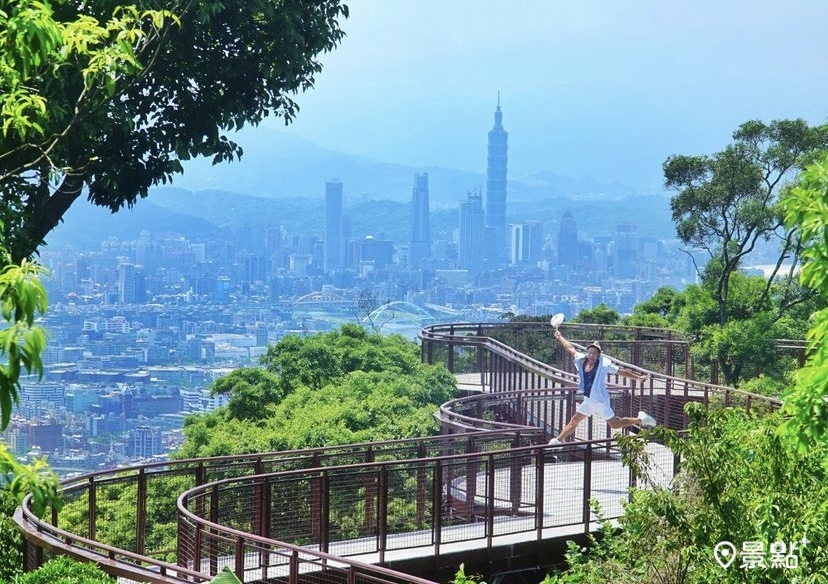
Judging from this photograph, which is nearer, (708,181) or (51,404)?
(708,181)

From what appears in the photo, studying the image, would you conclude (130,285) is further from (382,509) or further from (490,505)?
(382,509)

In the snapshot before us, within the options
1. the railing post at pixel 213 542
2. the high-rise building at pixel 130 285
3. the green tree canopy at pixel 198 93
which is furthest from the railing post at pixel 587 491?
the high-rise building at pixel 130 285

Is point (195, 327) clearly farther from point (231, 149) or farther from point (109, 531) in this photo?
point (109, 531)

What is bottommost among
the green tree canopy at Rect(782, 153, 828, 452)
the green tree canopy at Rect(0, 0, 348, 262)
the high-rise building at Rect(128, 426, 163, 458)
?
the high-rise building at Rect(128, 426, 163, 458)

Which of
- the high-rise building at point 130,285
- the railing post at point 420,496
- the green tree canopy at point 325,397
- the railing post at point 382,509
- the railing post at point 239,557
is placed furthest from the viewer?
the high-rise building at point 130,285

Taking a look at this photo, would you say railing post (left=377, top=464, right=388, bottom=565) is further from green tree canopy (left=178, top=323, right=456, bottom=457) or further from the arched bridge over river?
green tree canopy (left=178, top=323, right=456, bottom=457)

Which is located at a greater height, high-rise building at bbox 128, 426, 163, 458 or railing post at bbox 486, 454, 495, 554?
railing post at bbox 486, 454, 495, 554

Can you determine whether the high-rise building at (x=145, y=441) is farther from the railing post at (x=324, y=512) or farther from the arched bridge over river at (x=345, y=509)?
the railing post at (x=324, y=512)

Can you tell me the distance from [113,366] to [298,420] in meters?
94.5

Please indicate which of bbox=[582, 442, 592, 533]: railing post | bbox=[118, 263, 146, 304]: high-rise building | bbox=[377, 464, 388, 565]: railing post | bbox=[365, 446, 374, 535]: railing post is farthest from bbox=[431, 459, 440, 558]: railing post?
bbox=[118, 263, 146, 304]: high-rise building

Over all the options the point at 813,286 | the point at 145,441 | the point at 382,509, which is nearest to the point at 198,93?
the point at 382,509

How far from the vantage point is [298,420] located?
69.9 ft

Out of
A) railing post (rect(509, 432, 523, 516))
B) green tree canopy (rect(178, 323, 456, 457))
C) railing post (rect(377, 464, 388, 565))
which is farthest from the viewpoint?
green tree canopy (rect(178, 323, 456, 457))

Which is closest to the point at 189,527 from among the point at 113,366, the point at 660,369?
the point at 660,369
